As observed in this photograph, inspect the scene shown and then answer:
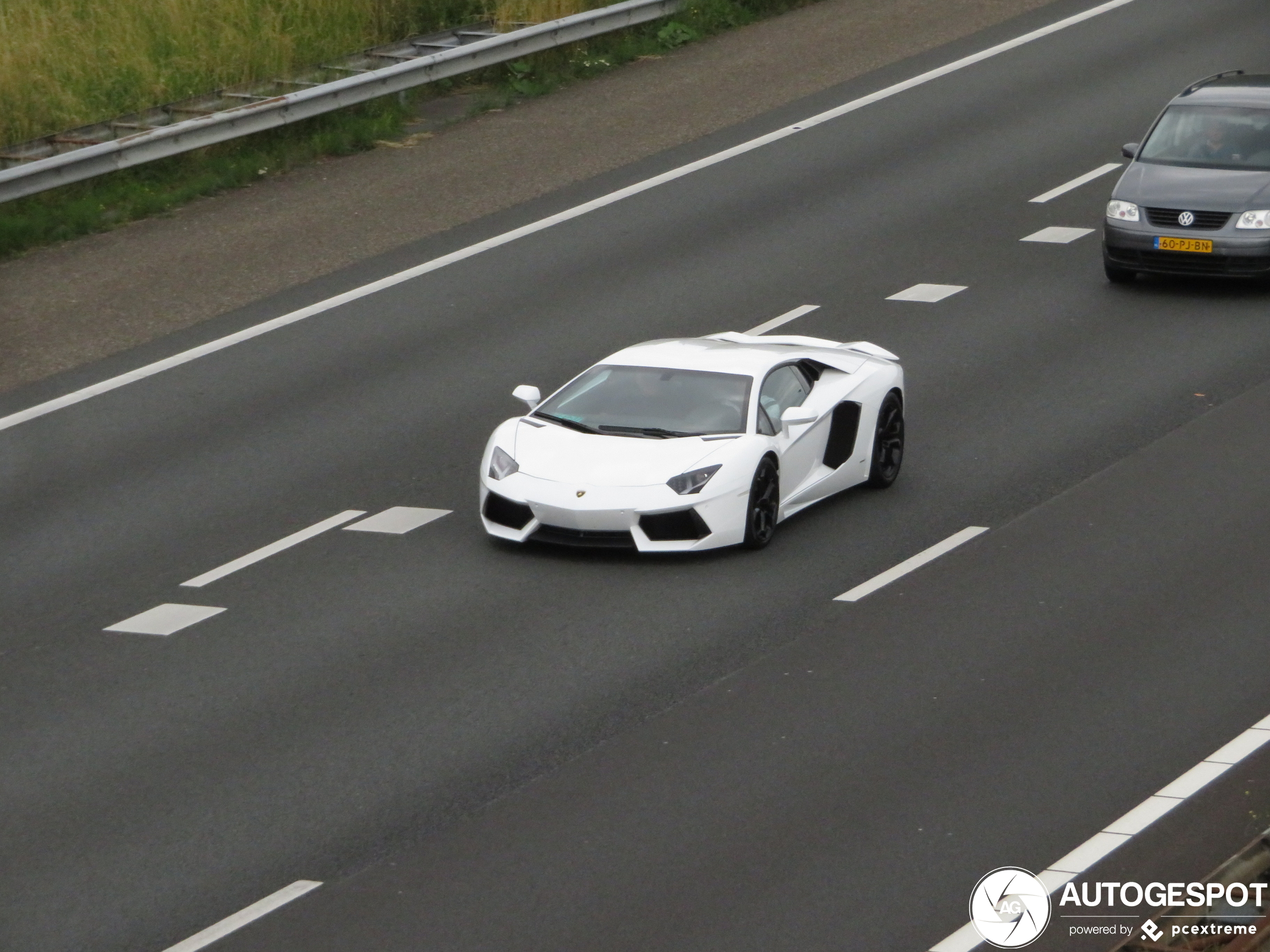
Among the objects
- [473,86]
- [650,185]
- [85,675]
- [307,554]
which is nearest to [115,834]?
[85,675]

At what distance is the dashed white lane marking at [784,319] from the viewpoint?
719 inches

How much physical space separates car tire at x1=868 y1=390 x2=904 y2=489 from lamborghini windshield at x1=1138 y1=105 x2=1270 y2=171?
21.6 ft

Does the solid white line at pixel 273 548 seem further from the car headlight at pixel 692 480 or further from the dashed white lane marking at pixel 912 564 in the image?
the dashed white lane marking at pixel 912 564

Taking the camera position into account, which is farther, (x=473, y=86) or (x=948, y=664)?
(x=473, y=86)

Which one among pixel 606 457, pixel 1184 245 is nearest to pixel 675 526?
pixel 606 457

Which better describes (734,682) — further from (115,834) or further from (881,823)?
(115,834)

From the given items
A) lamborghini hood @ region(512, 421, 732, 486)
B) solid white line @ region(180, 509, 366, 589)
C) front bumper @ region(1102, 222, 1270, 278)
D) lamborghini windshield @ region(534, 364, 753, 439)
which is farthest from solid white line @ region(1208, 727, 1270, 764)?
front bumper @ region(1102, 222, 1270, 278)

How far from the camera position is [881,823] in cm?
930

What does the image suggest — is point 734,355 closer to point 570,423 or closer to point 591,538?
point 570,423

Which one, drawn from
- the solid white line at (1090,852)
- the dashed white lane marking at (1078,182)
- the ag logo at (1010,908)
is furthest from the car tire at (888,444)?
the dashed white lane marking at (1078,182)

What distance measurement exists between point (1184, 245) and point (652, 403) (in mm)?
7442

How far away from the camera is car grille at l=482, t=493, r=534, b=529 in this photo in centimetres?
1316

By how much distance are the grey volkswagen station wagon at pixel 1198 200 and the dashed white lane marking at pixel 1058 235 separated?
3.06 ft

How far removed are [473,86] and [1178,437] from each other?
1366 centimetres
